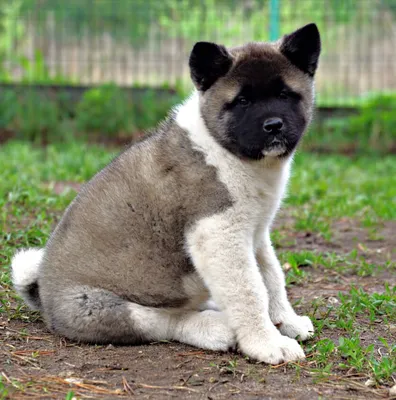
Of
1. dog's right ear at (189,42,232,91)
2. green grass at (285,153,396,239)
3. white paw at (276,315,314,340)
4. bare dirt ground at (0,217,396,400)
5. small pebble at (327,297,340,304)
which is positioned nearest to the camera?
bare dirt ground at (0,217,396,400)

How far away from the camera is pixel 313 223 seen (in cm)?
714

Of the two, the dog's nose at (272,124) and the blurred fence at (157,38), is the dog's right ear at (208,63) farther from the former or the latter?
the blurred fence at (157,38)

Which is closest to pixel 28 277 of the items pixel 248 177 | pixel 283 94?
pixel 248 177

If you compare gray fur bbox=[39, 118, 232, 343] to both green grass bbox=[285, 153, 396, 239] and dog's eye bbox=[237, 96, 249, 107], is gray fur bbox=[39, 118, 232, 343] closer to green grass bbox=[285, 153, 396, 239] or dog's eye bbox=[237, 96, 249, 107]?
dog's eye bbox=[237, 96, 249, 107]

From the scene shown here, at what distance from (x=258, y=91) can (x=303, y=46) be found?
1.59ft

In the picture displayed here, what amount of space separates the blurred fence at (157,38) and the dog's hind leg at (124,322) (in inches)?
322

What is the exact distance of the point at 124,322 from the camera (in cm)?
418

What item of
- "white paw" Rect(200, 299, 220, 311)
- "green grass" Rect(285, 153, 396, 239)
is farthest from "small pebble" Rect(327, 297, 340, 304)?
"green grass" Rect(285, 153, 396, 239)

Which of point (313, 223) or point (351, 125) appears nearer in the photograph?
point (313, 223)

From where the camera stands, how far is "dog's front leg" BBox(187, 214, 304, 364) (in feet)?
13.2

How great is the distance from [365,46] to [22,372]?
32.2ft

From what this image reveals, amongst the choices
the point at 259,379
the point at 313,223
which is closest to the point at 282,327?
the point at 259,379

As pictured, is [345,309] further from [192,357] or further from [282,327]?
[192,357]

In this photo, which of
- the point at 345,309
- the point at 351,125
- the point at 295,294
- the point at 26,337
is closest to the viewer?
the point at 26,337
